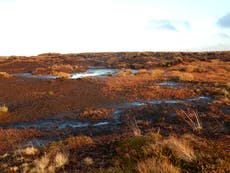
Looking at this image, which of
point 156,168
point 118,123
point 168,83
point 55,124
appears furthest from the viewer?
point 168,83

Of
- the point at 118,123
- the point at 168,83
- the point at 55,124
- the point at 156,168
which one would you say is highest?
the point at 156,168

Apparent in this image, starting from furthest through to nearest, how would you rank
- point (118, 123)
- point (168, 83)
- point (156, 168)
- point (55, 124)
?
point (168, 83)
point (55, 124)
point (118, 123)
point (156, 168)

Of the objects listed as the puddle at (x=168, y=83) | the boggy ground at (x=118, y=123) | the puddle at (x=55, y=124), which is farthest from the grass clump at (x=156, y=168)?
the puddle at (x=168, y=83)

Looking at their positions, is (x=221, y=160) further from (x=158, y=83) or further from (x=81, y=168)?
(x=158, y=83)

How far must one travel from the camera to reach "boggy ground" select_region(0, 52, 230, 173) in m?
9.46

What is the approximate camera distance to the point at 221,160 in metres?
7.75

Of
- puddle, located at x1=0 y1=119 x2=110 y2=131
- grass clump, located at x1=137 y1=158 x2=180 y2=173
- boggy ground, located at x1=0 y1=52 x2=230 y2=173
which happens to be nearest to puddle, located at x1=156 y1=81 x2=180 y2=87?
boggy ground, located at x1=0 y1=52 x2=230 y2=173

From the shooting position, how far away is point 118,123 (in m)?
19.3

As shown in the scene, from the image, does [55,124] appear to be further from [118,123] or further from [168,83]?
[168,83]

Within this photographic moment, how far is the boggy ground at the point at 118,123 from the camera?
946 cm

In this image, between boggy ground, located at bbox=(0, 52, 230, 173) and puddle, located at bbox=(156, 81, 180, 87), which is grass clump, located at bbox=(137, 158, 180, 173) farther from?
puddle, located at bbox=(156, 81, 180, 87)

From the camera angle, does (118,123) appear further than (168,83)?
No

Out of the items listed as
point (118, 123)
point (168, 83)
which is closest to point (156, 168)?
point (118, 123)

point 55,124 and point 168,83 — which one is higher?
point 168,83
